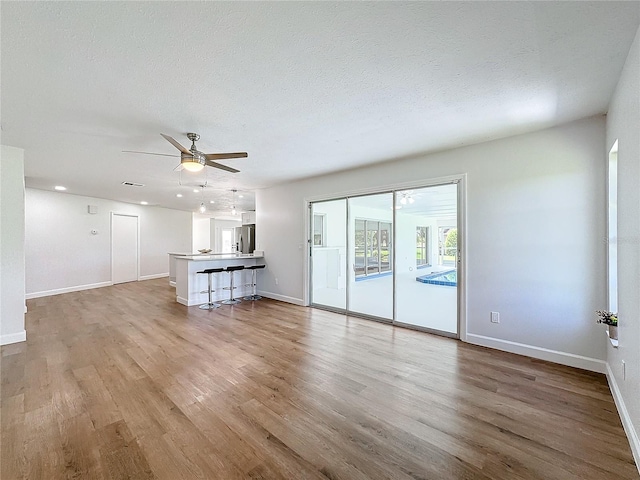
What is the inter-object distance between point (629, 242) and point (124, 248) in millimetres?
10255

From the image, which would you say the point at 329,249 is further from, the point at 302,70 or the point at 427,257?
the point at 302,70

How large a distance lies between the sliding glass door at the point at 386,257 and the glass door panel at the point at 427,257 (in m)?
0.01

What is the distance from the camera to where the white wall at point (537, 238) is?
2.70 meters

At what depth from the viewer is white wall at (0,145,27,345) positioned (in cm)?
334

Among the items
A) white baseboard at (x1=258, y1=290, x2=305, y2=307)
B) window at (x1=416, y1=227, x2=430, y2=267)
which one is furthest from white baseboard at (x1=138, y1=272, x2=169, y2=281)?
window at (x1=416, y1=227, x2=430, y2=267)

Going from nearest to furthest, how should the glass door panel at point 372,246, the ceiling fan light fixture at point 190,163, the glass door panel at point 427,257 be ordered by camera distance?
the ceiling fan light fixture at point 190,163, the glass door panel at point 427,257, the glass door panel at point 372,246

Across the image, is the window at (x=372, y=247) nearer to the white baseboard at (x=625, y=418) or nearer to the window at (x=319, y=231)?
the window at (x=319, y=231)

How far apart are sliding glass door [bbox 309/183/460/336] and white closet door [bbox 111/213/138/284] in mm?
5987

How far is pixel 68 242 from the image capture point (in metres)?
6.73

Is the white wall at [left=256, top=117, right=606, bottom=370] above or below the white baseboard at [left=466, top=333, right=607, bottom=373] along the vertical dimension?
above

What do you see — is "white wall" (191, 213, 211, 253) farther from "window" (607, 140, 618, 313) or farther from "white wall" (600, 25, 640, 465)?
"white wall" (600, 25, 640, 465)

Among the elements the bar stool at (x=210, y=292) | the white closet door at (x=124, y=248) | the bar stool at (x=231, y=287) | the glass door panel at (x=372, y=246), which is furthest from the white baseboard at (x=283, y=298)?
the white closet door at (x=124, y=248)

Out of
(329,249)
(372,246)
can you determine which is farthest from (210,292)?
(372,246)

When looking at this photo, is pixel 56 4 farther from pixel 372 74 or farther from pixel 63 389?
pixel 63 389
